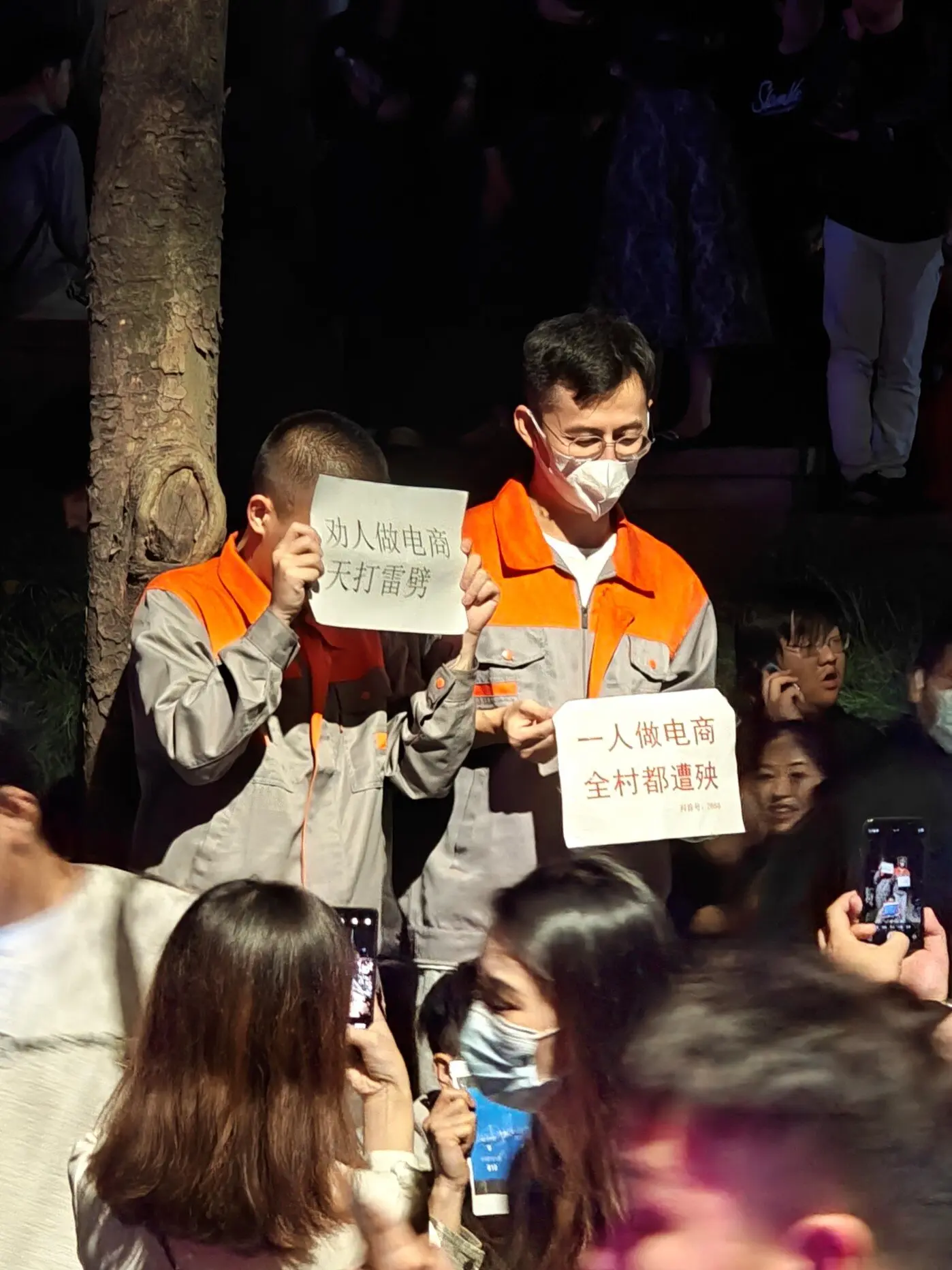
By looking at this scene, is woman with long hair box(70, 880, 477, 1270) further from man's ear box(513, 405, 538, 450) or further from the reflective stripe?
man's ear box(513, 405, 538, 450)

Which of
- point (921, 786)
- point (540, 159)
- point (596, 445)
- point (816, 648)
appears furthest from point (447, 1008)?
point (540, 159)

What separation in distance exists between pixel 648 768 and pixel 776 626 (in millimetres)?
995

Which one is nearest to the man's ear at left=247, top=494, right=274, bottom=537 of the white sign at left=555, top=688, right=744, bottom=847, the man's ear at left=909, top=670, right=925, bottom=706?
the white sign at left=555, top=688, right=744, bottom=847

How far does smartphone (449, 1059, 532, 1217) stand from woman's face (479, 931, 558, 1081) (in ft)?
0.45

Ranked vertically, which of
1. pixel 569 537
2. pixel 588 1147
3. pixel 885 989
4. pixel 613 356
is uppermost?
pixel 613 356

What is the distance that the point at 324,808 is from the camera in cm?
291

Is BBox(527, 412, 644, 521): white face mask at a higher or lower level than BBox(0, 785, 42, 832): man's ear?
higher

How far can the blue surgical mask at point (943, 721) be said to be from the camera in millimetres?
3605

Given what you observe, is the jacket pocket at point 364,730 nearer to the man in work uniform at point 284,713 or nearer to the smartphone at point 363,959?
the man in work uniform at point 284,713

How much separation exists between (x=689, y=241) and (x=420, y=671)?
5.67 feet

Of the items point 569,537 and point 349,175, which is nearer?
point 569,537

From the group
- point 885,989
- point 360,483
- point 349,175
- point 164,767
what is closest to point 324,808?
point 164,767

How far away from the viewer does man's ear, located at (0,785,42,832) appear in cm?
258

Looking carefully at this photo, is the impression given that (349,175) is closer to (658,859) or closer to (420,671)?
(420,671)
